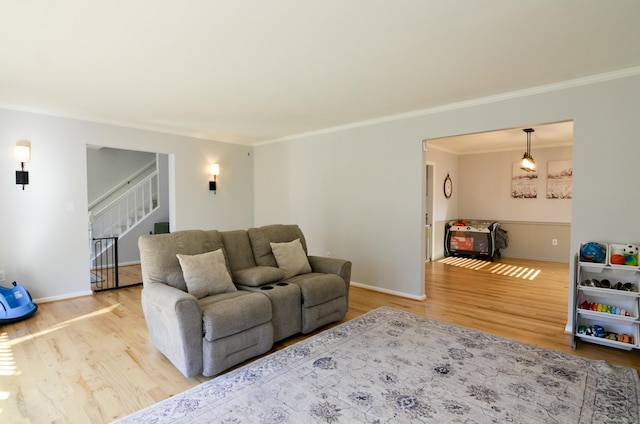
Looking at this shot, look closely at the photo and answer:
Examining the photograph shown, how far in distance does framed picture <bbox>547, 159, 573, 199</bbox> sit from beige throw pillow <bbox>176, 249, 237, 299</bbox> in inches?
265

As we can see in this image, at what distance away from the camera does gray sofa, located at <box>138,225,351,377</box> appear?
7.81 feet

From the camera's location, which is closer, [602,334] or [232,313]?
[232,313]

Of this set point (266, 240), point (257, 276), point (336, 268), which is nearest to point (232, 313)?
point (257, 276)

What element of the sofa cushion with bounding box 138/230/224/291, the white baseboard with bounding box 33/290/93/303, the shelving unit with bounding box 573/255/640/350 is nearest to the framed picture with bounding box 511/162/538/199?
the shelving unit with bounding box 573/255/640/350

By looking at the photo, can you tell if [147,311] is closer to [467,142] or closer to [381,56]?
[381,56]

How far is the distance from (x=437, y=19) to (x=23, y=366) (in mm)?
3874

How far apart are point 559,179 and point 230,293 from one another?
22.4 feet

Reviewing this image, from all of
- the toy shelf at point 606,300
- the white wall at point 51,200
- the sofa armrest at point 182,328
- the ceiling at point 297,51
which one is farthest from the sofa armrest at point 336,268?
the white wall at point 51,200

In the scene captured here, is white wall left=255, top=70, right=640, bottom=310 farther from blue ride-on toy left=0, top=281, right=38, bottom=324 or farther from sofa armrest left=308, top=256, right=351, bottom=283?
blue ride-on toy left=0, top=281, right=38, bottom=324

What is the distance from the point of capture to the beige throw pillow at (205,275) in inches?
110

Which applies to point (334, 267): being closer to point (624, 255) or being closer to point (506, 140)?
point (624, 255)

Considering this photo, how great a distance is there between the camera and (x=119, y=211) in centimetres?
704

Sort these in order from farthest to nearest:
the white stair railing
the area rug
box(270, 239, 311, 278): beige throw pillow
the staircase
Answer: the white stair railing, the staircase, box(270, 239, 311, 278): beige throw pillow, the area rug

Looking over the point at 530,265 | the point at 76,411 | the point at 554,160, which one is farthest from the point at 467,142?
the point at 76,411
